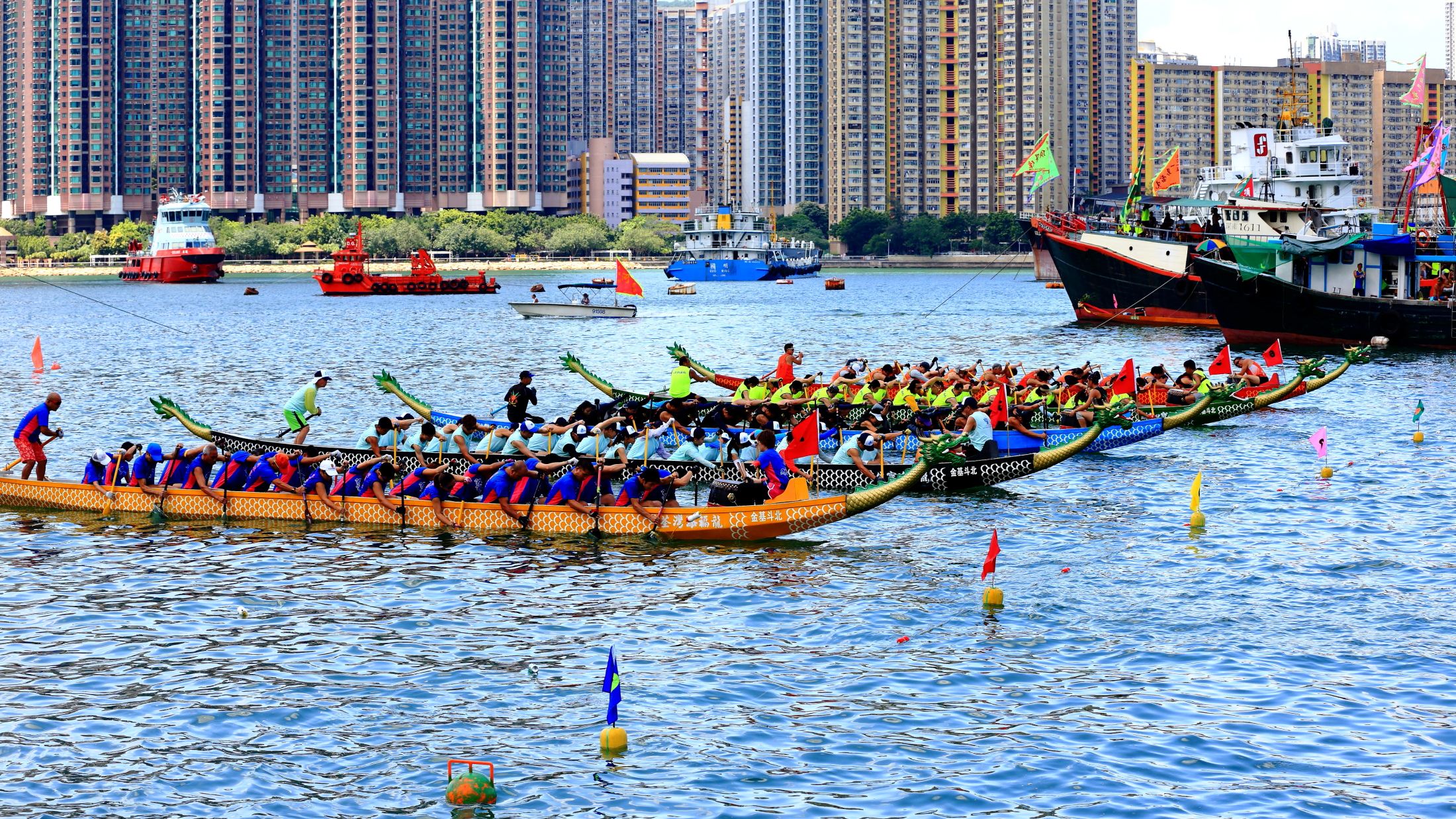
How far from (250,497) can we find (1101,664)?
A: 15374mm

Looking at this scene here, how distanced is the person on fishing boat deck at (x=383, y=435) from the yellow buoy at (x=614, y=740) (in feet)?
43.3

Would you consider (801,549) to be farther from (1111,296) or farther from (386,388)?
(1111,296)

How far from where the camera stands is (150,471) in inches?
1062

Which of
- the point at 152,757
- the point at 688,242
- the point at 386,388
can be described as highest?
the point at 688,242

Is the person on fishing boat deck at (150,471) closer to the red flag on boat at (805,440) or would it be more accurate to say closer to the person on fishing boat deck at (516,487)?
the person on fishing boat deck at (516,487)

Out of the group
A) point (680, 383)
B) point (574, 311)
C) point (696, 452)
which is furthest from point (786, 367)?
point (574, 311)

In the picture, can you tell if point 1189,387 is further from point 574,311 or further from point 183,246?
point 183,246

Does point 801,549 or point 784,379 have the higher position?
point 784,379

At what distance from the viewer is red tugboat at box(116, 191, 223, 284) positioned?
167 metres

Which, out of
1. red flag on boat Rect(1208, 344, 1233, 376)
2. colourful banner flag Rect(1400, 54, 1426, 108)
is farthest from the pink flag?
colourful banner flag Rect(1400, 54, 1426, 108)

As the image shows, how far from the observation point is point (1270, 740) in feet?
49.8

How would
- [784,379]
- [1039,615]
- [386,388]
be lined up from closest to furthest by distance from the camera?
[1039,615], [386,388], [784,379]

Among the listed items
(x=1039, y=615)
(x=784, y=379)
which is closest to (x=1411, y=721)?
(x=1039, y=615)

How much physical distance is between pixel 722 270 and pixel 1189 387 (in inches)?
5497
